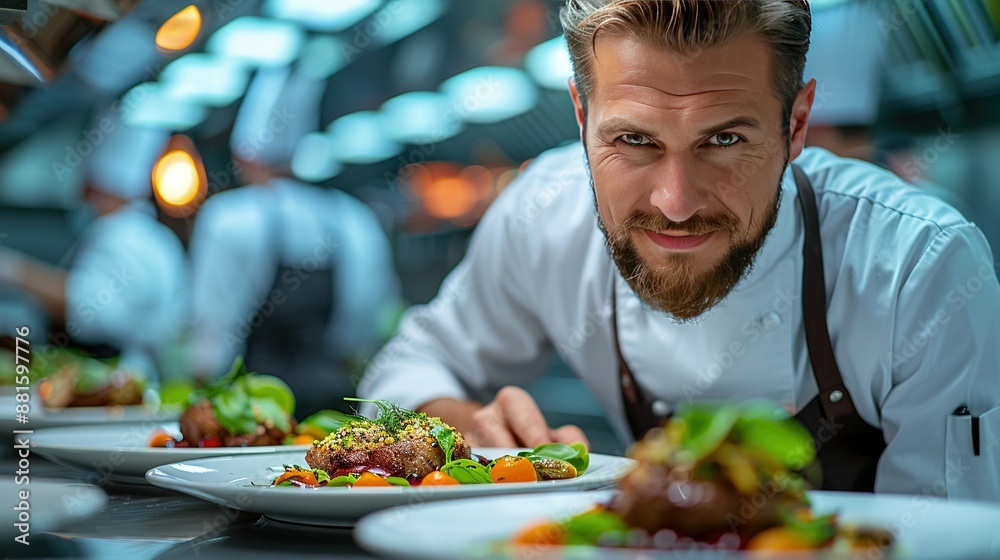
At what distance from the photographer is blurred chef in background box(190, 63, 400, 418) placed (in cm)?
436

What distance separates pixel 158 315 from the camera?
5.62m

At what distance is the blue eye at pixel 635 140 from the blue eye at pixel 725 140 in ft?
0.31

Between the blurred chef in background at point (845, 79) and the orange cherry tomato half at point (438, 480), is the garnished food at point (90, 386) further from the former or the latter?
the blurred chef in background at point (845, 79)

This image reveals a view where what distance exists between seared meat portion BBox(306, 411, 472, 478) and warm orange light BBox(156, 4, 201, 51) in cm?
127

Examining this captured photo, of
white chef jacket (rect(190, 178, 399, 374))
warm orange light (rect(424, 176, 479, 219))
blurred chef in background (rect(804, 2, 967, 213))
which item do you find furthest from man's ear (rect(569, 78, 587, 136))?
warm orange light (rect(424, 176, 479, 219))

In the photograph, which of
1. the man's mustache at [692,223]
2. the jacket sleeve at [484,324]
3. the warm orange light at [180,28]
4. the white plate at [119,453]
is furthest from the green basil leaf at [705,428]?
the warm orange light at [180,28]

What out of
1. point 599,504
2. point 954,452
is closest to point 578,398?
point 954,452

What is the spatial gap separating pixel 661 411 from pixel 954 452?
531mm

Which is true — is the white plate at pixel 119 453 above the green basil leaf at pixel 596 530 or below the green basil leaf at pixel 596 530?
above

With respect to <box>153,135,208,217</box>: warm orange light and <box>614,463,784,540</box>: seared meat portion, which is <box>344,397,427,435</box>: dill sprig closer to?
<box>614,463,784,540</box>: seared meat portion

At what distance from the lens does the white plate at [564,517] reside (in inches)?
26.4

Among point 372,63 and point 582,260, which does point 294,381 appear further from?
point 372,63

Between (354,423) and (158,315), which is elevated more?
(158,315)

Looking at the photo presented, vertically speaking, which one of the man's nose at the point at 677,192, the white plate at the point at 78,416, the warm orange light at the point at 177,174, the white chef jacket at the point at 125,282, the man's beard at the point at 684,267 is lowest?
the white plate at the point at 78,416
